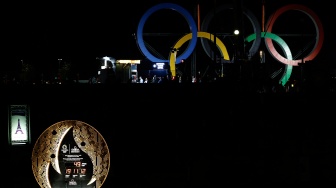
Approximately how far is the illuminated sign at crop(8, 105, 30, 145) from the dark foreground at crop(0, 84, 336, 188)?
26 cm

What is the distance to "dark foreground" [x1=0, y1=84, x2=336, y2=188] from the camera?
12.7 metres

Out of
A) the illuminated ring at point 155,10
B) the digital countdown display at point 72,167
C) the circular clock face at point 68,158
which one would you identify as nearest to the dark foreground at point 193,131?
the circular clock face at point 68,158

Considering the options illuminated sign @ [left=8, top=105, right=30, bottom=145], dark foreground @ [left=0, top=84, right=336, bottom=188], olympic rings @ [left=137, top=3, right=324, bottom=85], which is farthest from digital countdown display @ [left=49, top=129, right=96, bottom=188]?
olympic rings @ [left=137, top=3, right=324, bottom=85]

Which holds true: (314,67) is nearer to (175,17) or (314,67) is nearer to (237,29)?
(237,29)

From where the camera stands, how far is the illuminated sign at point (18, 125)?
12266 mm

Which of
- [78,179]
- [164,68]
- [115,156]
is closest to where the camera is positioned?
[78,179]

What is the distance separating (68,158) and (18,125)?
1637 millimetres

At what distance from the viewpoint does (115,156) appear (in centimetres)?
1282

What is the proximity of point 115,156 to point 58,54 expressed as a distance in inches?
1152

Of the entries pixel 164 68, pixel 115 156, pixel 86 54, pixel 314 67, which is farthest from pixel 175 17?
pixel 115 156

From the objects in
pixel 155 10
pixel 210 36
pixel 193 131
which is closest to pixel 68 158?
pixel 193 131

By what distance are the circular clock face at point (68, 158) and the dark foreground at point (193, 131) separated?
0.51 meters

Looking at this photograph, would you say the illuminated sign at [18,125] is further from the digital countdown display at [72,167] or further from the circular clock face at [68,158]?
the digital countdown display at [72,167]

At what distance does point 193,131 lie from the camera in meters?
13.3
